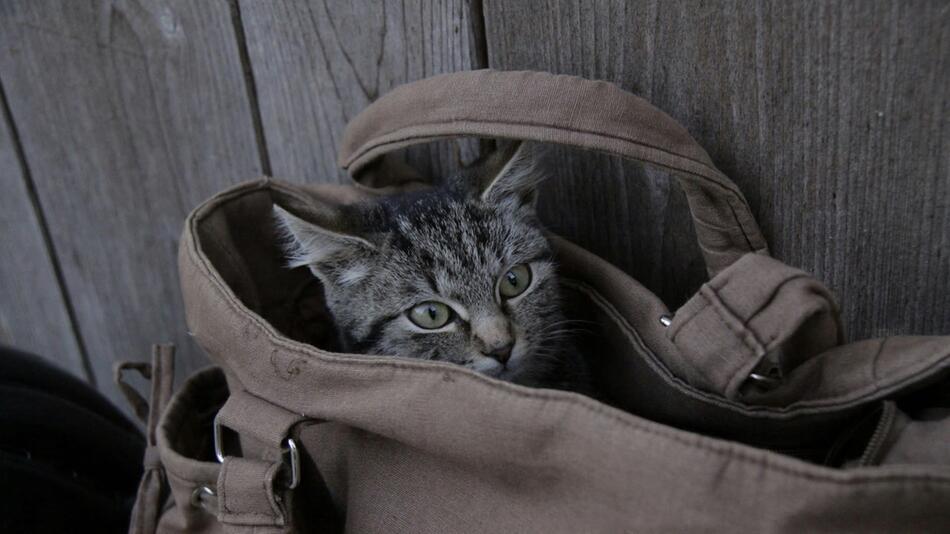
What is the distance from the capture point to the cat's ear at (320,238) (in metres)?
1.23

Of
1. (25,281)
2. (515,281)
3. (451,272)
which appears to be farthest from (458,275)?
(25,281)

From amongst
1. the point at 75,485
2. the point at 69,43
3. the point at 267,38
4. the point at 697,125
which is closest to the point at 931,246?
the point at 697,125

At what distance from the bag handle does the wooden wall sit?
11cm

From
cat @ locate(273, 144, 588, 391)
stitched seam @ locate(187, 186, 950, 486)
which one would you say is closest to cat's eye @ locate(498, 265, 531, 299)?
cat @ locate(273, 144, 588, 391)

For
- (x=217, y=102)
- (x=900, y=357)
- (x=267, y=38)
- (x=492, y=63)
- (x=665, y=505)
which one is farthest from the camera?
(x=217, y=102)

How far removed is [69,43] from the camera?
1.61m

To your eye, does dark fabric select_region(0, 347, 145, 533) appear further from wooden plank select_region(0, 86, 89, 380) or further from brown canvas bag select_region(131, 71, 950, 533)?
wooden plank select_region(0, 86, 89, 380)

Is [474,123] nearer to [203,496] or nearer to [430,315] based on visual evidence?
[430,315]

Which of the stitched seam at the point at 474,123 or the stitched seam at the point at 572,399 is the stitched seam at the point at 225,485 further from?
the stitched seam at the point at 474,123

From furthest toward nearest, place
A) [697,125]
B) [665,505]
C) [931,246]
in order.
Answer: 1. [697,125]
2. [931,246]
3. [665,505]

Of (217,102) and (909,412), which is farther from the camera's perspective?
(217,102)

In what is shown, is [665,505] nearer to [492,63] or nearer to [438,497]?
[438,497]

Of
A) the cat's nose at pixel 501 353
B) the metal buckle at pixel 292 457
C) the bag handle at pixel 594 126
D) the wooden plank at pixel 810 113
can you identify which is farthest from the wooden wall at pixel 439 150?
the metal buckle at pixel 292 457

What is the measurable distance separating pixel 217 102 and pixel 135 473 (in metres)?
0.79
